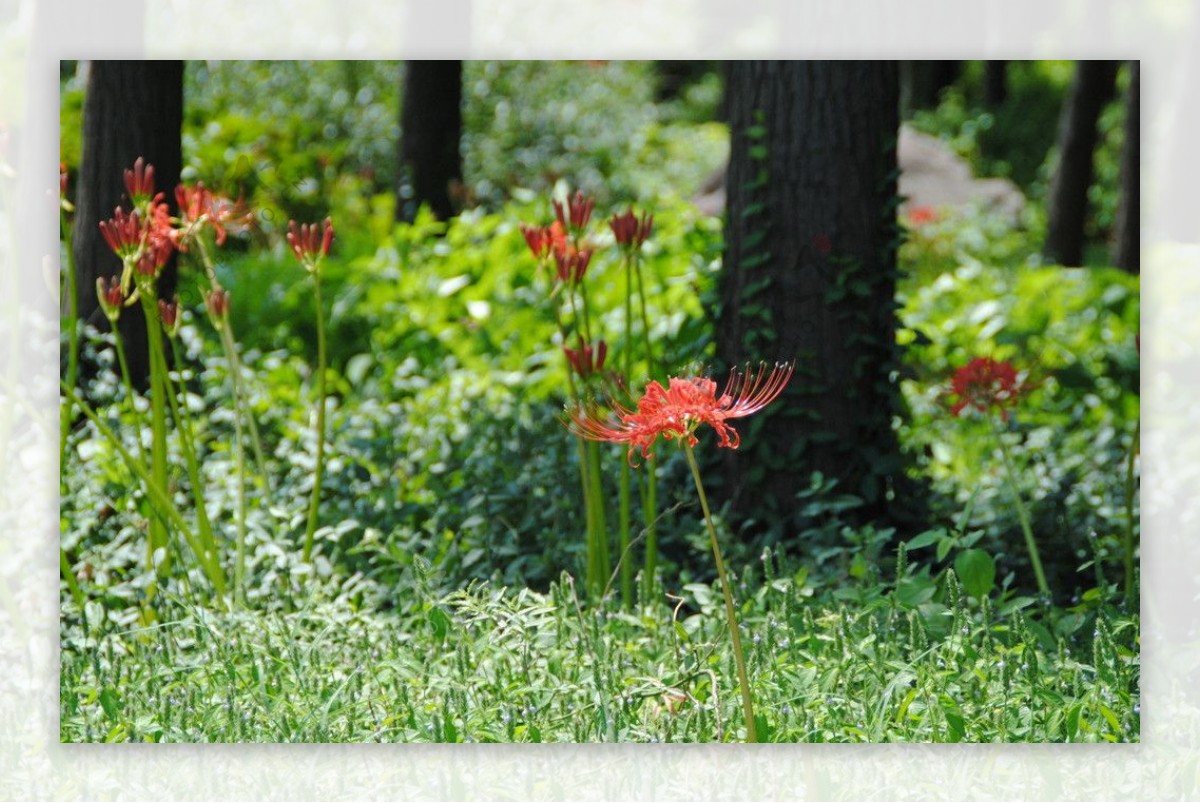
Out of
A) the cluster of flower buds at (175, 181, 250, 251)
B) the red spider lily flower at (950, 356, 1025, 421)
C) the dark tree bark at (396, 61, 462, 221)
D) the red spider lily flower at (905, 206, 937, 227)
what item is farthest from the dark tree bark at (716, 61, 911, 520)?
the red spider lily flower at (905, 206, 937, 227)

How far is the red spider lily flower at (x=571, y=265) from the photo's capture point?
9.59ft

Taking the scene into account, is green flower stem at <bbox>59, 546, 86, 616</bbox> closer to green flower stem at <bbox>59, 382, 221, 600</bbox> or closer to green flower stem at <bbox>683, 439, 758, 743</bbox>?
green flower stem at <bbox>59, 382, 221, 600</bbox>

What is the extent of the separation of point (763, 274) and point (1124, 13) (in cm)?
304

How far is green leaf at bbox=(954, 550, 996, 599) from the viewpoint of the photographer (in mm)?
2816

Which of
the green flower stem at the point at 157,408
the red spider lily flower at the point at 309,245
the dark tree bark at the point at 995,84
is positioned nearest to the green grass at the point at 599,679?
the green flower stem at the point at 157,408

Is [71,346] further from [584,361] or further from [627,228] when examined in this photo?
[627,228]

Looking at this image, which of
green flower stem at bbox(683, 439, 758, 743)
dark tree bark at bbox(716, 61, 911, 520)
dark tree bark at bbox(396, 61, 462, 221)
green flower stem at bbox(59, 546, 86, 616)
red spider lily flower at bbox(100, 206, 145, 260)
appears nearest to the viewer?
green flower stem at bbox(683, 439, 758, 743)

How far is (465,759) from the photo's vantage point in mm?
2766

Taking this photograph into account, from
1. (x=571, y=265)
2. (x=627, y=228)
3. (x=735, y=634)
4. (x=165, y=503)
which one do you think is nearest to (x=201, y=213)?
(x=165, y=503)

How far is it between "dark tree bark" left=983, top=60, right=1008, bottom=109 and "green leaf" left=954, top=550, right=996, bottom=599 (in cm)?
1112

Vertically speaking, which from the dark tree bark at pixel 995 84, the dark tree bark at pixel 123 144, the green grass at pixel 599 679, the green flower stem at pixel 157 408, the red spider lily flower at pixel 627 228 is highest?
the dark tree bark at pixel 995 84

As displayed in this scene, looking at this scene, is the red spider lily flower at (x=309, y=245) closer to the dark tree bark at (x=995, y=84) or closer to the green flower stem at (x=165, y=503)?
the green flower stem at (x=165, y=503)

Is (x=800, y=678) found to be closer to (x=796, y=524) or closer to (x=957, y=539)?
(x=957, y=539)

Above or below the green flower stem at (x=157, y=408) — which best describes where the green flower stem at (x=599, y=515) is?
below
